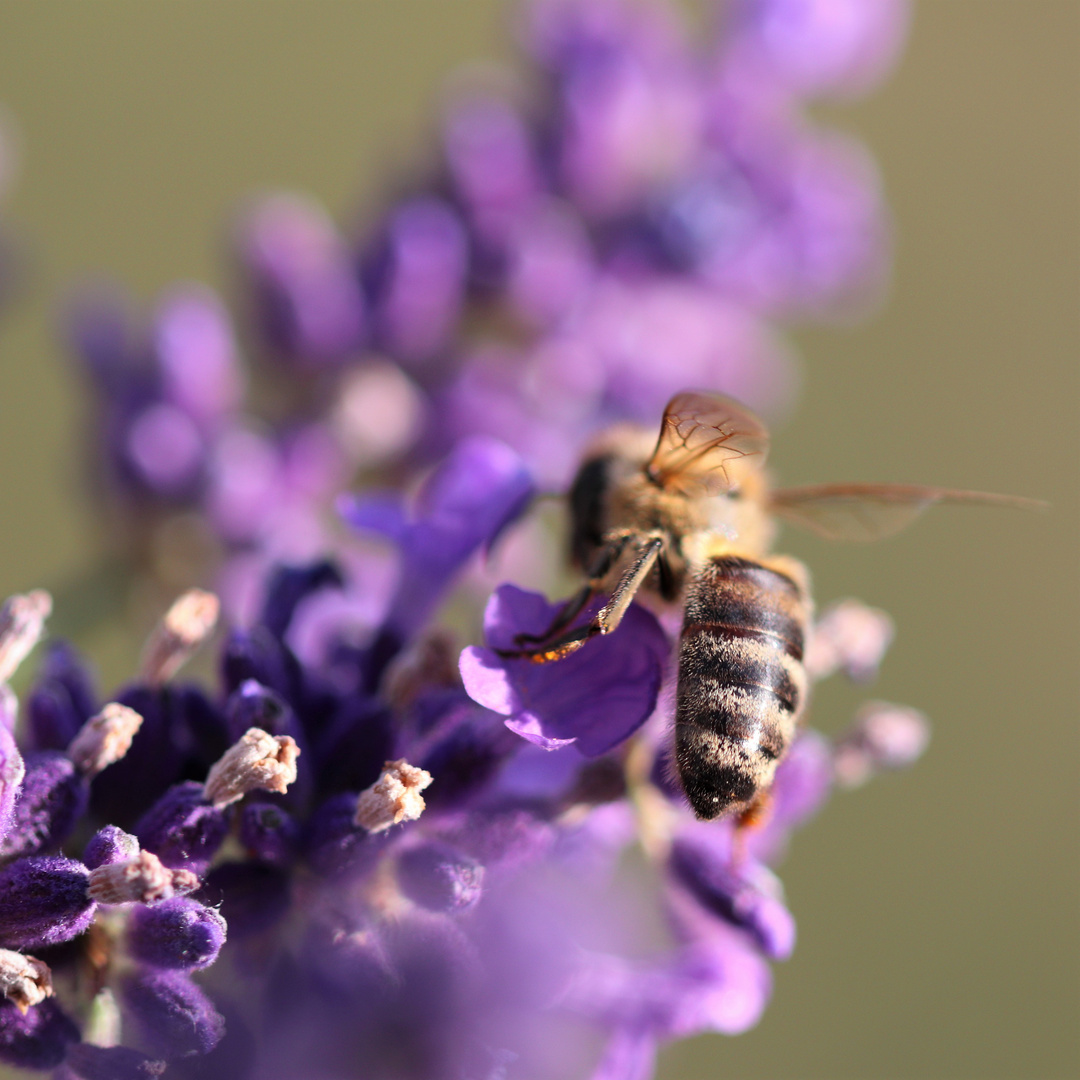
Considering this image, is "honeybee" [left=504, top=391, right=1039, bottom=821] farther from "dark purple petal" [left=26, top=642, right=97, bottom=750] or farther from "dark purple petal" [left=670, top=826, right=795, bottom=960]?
"dark purple petal" [left=26, top=642, right=97, bottom=750]

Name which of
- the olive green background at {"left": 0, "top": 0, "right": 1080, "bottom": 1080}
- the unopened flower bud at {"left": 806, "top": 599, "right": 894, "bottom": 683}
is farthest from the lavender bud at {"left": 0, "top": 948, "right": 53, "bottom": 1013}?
the olive green background at {"left": 0, "top": 0, "right": 1080, "bottom": 1080}

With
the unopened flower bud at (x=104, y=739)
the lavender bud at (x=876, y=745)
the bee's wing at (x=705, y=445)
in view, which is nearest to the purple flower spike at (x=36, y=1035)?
the unopened flower bud at (x=104, y=739)

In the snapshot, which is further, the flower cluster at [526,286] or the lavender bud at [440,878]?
the flower cluster at [526,286]

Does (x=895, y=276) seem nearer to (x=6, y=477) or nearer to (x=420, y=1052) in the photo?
(x=6, y=477)

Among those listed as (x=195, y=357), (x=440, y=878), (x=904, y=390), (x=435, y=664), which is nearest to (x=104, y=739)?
(x=440, y=878)

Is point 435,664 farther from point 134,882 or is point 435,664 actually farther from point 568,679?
point 134,882

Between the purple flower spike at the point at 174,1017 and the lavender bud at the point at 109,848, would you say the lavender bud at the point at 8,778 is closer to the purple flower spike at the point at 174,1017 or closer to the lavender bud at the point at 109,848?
the lavender bud at the point at 109,848
